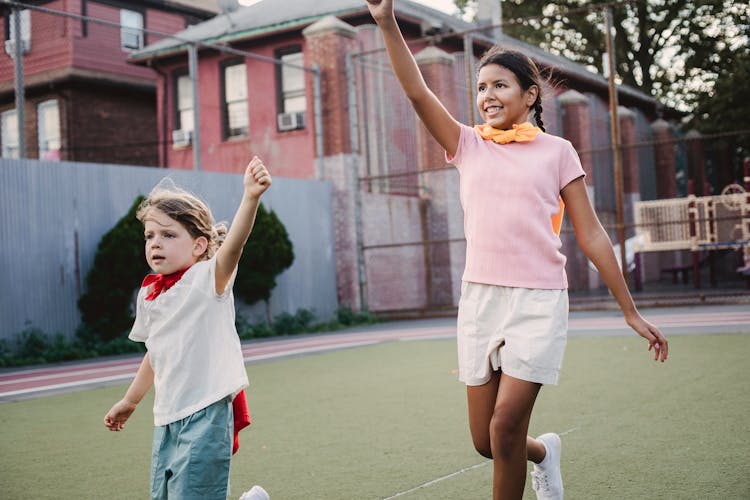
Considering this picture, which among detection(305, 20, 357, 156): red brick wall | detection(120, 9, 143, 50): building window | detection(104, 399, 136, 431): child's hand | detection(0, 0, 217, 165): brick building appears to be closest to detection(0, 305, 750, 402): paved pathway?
detection(305, 20, 357, 156): red brick wall

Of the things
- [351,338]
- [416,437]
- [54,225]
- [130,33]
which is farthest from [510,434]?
[130,33]

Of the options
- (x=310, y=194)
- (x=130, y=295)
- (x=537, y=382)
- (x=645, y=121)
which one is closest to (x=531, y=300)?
(x=537, y=382)

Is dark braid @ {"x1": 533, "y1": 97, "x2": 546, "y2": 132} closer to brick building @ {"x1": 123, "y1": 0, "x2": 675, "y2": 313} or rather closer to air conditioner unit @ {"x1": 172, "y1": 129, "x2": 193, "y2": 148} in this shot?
brick building @ {"x1": 123, "y1": 0, "x2": 675, "y2": 313}

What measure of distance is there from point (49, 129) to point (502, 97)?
22490 millimetres

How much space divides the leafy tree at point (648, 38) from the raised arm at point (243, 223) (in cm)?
3181

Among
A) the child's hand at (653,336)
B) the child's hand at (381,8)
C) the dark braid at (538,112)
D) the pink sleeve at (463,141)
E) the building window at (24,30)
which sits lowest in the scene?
the child's hand at (653,336)

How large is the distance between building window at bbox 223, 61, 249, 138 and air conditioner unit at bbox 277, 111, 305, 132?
1.62 metres

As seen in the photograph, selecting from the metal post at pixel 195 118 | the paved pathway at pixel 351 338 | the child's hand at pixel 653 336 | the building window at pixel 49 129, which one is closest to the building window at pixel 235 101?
the building window at pixel 49 129

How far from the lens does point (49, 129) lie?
23688 mm

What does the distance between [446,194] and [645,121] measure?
57.2ft

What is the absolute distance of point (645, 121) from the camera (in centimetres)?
3294

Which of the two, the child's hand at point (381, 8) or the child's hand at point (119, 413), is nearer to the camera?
the child's hand at point (381, 8)

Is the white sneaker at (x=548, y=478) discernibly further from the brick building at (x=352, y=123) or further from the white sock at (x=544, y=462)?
the brick building at (x=352, y=123)

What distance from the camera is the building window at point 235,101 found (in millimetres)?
21469
